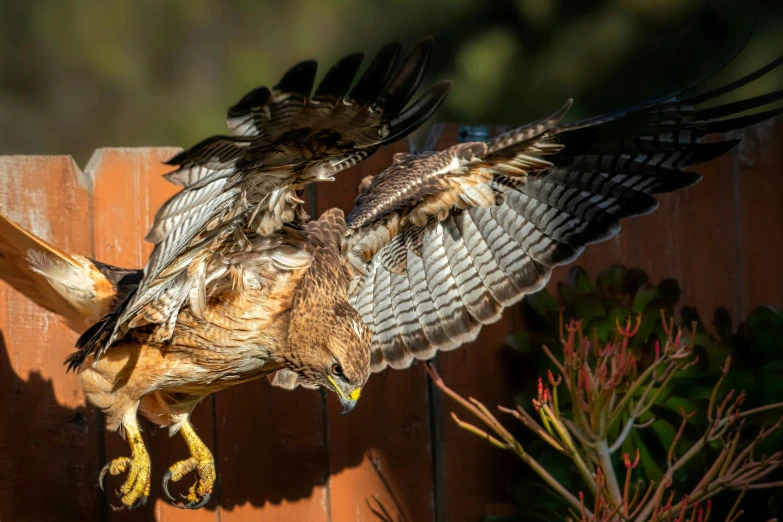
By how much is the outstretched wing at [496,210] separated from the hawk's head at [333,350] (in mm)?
523

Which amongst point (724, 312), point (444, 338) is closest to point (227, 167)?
point (444, 338)

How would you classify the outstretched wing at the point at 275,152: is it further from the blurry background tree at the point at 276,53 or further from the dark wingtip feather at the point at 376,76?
the blurry background tree at the point at 276,53

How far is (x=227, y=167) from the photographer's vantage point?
2680mm

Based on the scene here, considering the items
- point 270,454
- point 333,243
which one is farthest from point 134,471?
point 333,243

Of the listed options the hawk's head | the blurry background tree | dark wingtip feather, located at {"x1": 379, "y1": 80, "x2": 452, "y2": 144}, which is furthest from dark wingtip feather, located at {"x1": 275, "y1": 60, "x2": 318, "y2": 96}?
the blurry background tree

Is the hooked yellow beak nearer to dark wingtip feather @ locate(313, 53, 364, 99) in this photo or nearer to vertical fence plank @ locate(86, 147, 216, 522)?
vertical fence plank @ locate(86, 147, 216, 522)

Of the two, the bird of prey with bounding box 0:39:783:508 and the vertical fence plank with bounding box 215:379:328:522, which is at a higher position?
the bird of prey with bounding box 0:39:783:508

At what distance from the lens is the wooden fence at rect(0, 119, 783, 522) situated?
380 cm

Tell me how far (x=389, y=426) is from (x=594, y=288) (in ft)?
3.54

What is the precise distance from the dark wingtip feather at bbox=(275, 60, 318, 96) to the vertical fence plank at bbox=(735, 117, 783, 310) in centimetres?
286

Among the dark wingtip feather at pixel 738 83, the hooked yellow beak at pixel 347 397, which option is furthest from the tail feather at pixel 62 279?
the dark wingtip feather at pixel 738 83

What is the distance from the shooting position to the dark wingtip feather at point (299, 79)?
7.79 feet

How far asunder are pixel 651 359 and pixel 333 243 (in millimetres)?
1390

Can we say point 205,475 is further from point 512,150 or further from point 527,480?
point 512,150
